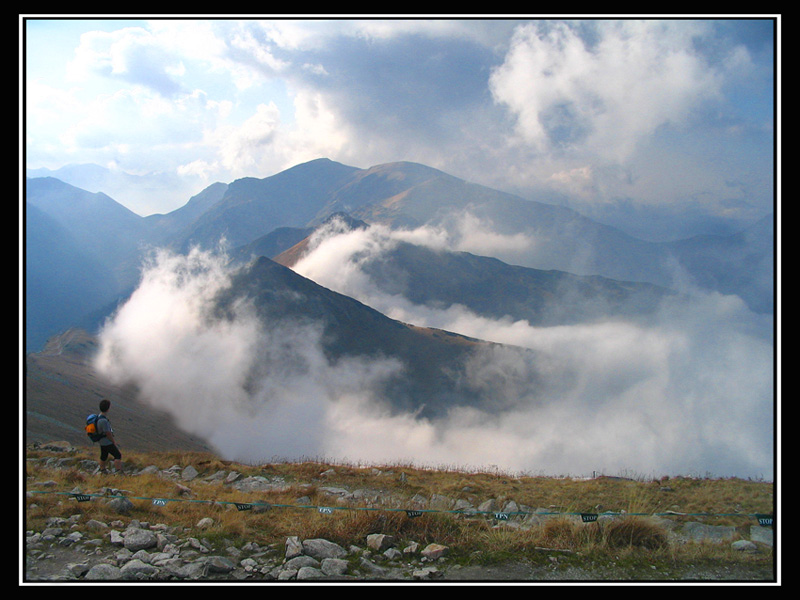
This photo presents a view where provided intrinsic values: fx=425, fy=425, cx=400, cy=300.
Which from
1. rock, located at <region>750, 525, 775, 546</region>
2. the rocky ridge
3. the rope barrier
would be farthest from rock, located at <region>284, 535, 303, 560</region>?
rock, located at <region>750, 525, 775, 546</region>

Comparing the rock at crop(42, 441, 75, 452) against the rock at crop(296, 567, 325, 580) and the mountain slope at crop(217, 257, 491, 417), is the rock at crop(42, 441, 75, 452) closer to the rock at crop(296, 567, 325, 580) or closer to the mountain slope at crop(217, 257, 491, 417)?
the rock at crop(296, 567, 325, 580)

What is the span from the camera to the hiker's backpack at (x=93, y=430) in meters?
8.89

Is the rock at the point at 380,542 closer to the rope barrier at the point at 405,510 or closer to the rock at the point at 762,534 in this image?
the rope barrier at the point at 405,510

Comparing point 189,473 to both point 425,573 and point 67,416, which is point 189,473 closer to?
point 425,573

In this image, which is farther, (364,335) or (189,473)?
(364,335)

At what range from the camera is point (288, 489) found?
9.53m

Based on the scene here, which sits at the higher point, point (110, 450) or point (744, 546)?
point (110, 450)

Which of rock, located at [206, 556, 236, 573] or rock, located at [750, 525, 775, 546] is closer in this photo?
rock, located at [206, 556, 236, 573]

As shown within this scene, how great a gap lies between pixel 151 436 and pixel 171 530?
3668 cm

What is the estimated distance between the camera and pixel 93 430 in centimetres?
892

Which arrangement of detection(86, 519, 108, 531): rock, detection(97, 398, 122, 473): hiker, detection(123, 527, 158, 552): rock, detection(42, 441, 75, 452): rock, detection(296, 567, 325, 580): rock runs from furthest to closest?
1. detection(42, 441, 75, 452): rock
2. detection(97, 398, 122, 473): hiker
3. detection(86, 519, 108, 531): rock
4. detection(123, 527, 158, 552): rock
5. detection(296, 567, 325, 580): rock

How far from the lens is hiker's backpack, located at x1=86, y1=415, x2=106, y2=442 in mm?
8890

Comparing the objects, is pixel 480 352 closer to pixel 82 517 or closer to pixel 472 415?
pixel 472 415

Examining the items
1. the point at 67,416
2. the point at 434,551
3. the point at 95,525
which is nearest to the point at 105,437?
the point at 95,525
